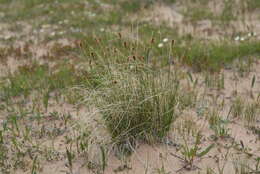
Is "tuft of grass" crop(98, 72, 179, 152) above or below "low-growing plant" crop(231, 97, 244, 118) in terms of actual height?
above

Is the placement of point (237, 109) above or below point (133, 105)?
below

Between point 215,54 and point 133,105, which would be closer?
point 133,105

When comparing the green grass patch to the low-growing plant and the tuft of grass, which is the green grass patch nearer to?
the low-growing plant

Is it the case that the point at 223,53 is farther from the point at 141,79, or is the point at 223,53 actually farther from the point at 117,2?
the point at 117,2

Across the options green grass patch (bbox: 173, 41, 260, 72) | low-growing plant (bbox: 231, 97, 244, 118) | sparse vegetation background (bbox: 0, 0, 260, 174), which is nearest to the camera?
sparse vegetation background (bbox: 0, 0, 260, 174)

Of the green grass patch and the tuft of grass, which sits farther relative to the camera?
the green grass patch

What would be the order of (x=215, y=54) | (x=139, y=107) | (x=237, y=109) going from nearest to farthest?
(x=139, y=107) → (x=237, y=109) → (x=215, y=54)

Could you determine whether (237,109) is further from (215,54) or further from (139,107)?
(215,54)

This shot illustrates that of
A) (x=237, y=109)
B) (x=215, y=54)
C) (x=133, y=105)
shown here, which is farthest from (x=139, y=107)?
(x=215, y=54)

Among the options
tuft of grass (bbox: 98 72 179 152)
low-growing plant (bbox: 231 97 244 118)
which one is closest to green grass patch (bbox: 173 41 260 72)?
low-growing plant (bbox: 231 97 244 118)

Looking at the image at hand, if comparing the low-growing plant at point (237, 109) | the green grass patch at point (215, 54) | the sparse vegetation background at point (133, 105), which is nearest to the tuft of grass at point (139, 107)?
the sparse vegetation background at point (133, 105)

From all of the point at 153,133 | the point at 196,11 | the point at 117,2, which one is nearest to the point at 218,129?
the point at 153,133

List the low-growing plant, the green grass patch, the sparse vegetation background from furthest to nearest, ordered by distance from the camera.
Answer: the green grass patch < the low-growing plant < the sparse vegetation background
